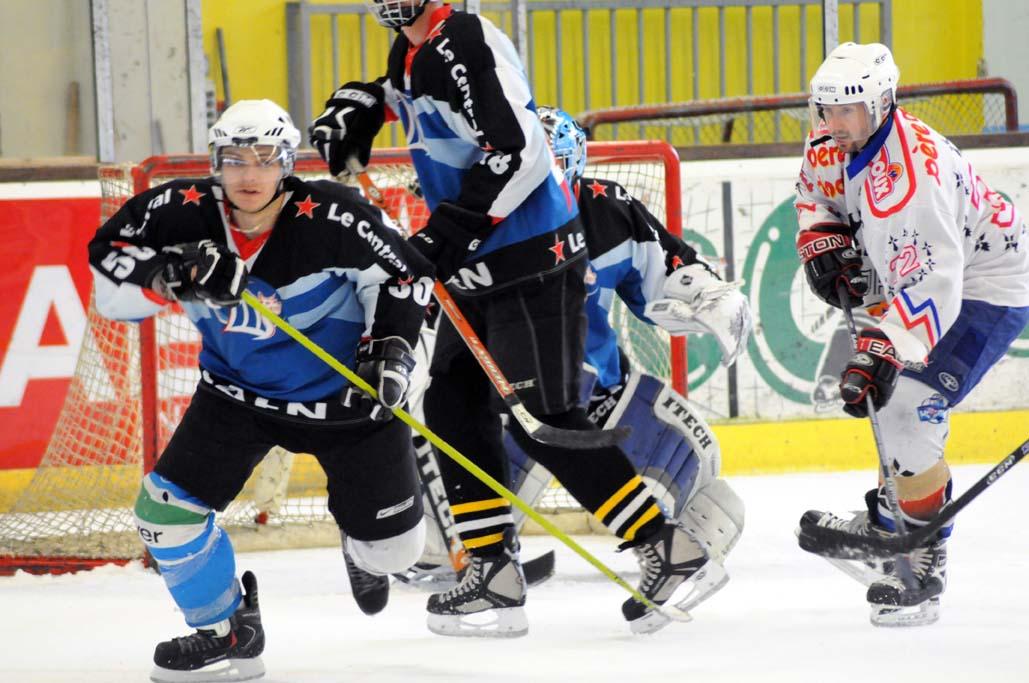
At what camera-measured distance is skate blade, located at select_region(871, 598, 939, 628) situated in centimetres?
291

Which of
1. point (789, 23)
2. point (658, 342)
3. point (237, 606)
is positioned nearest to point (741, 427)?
point (658, 342)

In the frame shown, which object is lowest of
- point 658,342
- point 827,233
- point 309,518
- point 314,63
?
point 309,518

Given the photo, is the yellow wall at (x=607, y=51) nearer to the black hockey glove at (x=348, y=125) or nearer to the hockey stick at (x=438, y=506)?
the hockey stick at (x=438, y=506)

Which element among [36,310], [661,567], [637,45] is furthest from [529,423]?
[637,45]

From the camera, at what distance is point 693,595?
2934 millimetres

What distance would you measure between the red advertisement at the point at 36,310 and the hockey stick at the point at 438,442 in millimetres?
1876

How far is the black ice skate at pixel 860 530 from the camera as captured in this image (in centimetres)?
303

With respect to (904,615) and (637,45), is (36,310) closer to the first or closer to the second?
(904,615)

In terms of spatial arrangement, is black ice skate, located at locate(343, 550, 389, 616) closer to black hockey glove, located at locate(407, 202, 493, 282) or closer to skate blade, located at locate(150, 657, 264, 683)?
skate blade, located at locate(150, 657, 264, 683)

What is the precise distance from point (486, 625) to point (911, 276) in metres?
1.08

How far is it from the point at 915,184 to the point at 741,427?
7.09 feet

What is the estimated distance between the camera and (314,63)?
7.38 metres

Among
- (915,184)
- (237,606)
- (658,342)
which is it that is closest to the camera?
(237,606)

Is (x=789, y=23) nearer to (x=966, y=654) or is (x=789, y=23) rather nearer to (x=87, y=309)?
(x=87, y=309)
